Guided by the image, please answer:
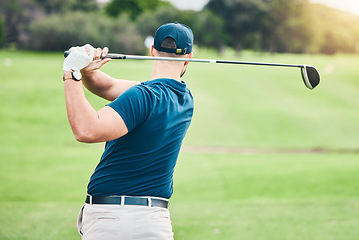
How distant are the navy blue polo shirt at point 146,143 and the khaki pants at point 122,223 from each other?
78 millimetres

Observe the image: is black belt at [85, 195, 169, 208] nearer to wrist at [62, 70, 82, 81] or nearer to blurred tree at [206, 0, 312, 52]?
wrist at [62, 70, 82, 81]

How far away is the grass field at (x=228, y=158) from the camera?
558 centimetres

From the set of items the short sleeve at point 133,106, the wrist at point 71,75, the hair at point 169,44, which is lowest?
the short sleeve at point 133,106

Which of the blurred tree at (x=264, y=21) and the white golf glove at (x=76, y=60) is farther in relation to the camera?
the blurred tree at (x=264, y=21)

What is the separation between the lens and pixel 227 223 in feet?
18.2

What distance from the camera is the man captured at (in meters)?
1.97

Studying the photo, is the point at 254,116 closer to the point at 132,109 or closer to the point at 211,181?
the point at 211,181

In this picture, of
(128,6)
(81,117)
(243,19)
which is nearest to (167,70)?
(81,117)

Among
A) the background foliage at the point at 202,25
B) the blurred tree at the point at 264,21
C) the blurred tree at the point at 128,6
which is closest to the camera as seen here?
the background foliage at the point at 202,25

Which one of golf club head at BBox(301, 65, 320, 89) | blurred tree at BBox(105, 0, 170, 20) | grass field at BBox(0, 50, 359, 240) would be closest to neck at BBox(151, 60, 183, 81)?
golf club head at BBox(301, 65, 320, 89)

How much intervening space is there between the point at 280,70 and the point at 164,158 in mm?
25919

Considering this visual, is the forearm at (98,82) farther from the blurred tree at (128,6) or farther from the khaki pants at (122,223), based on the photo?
the blurred tree at (128,6)

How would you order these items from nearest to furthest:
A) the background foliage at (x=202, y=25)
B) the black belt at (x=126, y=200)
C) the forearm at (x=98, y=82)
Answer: the black belt at (x=126, y=200) → the forearm at (x=98, y=82) → the background foliage at (x=202, y=25)

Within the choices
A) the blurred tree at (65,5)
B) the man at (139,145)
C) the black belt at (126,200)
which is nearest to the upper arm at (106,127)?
the man at (139,145)
